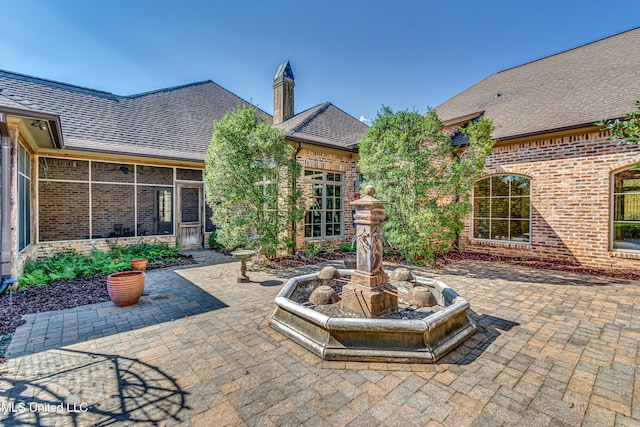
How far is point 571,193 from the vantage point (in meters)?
7.21

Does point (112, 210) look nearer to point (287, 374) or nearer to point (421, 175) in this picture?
point (287, 374)

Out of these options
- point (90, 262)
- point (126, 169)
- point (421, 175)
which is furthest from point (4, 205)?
point (421, 175)

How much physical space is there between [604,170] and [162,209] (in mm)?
12689

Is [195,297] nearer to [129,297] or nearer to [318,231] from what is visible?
[129,297]

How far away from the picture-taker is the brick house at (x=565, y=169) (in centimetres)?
674

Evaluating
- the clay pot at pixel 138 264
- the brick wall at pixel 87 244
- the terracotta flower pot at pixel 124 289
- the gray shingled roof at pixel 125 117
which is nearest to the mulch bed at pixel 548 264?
the terracotta flower pot at pixel 124 289

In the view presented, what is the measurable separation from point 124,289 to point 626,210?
10879mm

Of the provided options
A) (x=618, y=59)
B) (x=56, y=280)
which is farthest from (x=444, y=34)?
(x=56, y=280)

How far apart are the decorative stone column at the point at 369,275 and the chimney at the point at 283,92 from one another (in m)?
10.0

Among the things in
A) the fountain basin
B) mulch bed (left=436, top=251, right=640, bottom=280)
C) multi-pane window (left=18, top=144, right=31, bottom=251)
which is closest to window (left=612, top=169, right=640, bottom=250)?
mulch bed (left=436, top=251, right=640, bottom=280)

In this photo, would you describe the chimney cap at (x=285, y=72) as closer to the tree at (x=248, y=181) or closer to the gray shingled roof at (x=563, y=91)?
the tree at (x=248, y=181)

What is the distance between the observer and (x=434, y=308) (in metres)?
4.05

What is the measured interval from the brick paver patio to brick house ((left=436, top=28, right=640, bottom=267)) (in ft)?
11.6

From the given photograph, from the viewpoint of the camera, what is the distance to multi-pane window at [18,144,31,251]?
5691 mm
